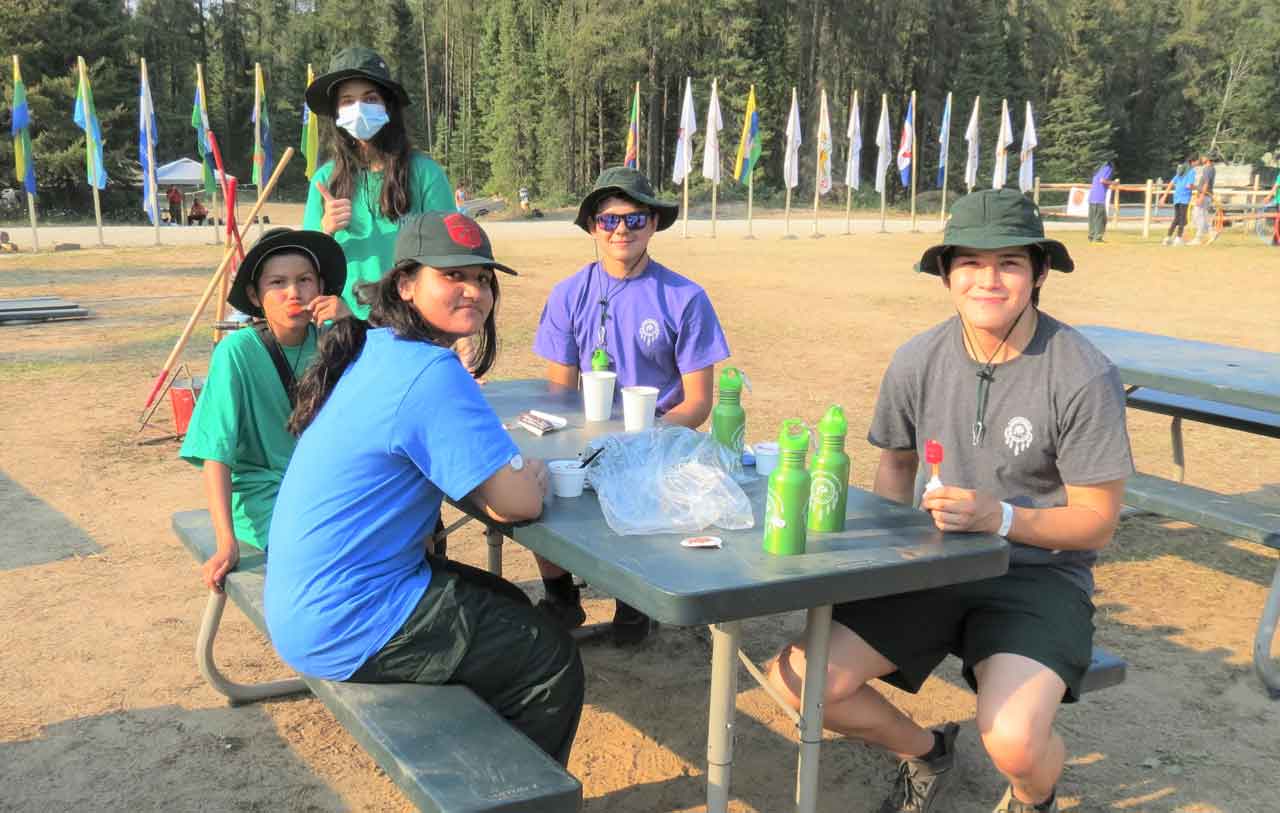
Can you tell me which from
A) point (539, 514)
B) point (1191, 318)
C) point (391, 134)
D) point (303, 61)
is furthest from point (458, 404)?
point (303, 61)

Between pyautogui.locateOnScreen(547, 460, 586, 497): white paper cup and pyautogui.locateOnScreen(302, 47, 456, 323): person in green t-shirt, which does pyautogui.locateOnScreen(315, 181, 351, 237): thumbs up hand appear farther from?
pyautogui.locateOnScreen(547, 460, 586, 497): white paper cup

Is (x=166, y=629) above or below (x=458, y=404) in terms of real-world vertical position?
below

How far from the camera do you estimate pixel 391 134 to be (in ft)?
13.0

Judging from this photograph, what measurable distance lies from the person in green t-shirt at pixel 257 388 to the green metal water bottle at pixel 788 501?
1.77 metres

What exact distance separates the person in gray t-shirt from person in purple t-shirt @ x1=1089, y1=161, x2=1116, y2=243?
73.5ft

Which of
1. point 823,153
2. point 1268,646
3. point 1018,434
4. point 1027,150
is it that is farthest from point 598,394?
point 1027,150

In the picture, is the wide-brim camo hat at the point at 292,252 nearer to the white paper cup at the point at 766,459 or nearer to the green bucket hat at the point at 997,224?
the white paper cup at the point at 766,459

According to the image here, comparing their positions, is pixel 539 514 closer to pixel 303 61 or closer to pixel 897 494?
pixel 897 494

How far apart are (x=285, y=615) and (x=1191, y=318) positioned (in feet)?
40.8

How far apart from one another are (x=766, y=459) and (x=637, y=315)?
3.81 ft

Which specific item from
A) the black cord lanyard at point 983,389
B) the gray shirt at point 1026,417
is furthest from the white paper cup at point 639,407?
the black cord lanyard at point 983,389

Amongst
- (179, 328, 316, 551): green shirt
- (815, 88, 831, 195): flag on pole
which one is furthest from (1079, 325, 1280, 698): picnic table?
(815, 88, 831, 195): flag on pole

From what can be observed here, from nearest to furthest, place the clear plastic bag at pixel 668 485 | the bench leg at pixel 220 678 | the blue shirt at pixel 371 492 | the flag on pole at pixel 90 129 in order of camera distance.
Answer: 1. the blue shirt at pixel 371 492
2. the clear plastic bag at pixel 668 485
3. the bench leg at pixel 220 678
4. the flag on pole at pixel 90 129

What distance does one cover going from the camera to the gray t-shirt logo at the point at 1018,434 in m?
2.56
